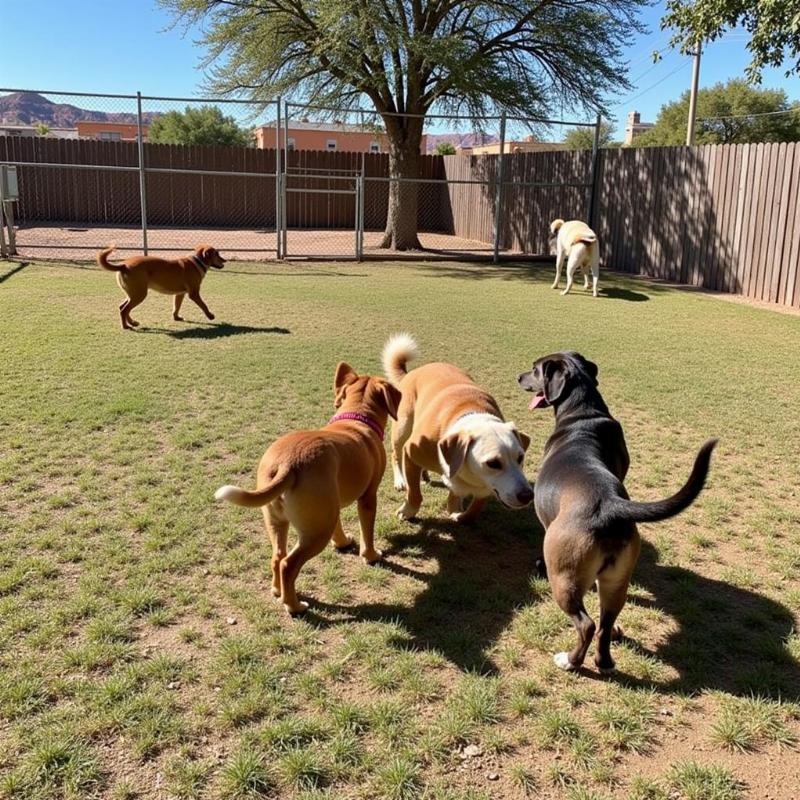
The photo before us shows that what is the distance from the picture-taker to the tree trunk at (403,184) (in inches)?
710

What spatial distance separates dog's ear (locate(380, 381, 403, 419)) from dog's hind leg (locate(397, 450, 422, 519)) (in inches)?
11.5

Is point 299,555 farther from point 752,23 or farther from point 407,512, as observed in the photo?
point 752,23

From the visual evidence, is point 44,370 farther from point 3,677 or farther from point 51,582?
point 3,677

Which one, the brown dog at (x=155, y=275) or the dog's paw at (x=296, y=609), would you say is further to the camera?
the brown dog at (x=155, y=275)

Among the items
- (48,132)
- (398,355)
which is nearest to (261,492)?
(398,355)

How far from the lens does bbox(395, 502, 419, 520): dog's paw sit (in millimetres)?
4277

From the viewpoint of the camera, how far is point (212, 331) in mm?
9078

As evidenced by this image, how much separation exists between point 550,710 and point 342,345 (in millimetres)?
6266

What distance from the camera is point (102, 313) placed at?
388 inches

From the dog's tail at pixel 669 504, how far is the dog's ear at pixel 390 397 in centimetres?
151

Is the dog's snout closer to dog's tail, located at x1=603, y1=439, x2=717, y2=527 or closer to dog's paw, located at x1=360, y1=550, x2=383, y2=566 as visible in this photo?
dog's tail, located at x1=603, y1=439, x2=717, y2=527

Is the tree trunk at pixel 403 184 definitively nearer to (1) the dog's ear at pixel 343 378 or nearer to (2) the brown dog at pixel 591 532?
(1) the dog's ear at pixel 343 378

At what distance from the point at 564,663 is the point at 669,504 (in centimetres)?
77

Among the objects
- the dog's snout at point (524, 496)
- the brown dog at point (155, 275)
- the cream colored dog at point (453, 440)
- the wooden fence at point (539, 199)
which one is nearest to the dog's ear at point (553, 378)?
the cream colored dog at point (453, 440)
